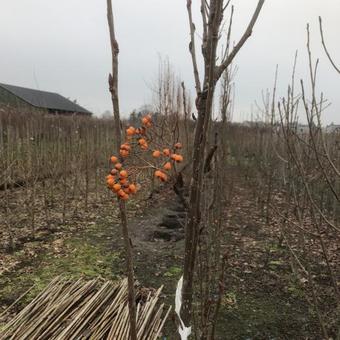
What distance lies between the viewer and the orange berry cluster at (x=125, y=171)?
111 cm

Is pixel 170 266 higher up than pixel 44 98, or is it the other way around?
pixel 44 98

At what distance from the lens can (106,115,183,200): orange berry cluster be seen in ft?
3.64

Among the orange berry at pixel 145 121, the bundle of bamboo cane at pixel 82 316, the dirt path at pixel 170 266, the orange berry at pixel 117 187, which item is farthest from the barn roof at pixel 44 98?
the orange berry at pixel 117 187

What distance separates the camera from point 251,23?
1.02 metres

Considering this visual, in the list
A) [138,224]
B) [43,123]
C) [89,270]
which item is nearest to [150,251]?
[89,270]

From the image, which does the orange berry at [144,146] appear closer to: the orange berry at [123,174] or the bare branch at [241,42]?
the orange berry at [123,174]

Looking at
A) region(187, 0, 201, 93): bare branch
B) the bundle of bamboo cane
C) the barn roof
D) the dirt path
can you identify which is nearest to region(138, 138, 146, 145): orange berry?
region(187, 0, 201, 93): bare branch

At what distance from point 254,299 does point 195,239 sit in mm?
2977

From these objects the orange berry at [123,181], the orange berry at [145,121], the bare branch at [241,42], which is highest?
the bare branch at [241,42]

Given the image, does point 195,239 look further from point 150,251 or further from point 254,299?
point 150,251

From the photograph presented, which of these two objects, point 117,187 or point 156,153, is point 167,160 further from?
point 117,187

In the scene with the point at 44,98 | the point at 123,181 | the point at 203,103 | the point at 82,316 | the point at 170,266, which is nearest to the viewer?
the point at 203,103

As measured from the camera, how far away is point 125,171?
3.68 feet

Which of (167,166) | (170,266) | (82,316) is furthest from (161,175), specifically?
(170,266)
